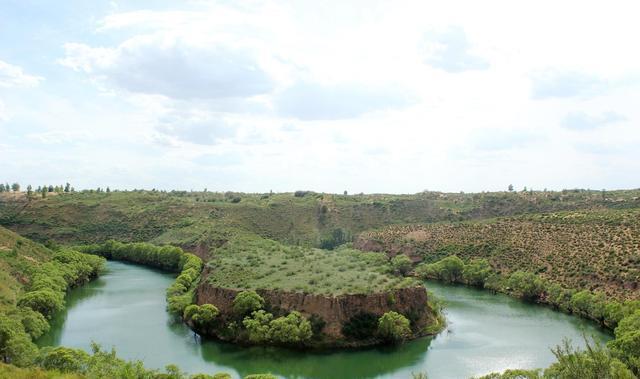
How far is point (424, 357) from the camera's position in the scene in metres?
55.0

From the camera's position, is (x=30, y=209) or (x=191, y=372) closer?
(x=191, y=372)

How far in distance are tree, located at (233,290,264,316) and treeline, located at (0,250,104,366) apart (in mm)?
20120

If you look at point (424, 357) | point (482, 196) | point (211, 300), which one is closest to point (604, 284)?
point (424, 357)

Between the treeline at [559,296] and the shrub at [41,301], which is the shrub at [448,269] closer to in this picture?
the treeline at [559,296]

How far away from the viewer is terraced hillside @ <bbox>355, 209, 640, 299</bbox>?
76.9 metres

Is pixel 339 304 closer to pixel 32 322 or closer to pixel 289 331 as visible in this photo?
pixel 289 331

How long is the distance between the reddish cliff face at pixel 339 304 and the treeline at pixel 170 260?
7416 mm

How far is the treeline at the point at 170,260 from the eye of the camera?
230 ft

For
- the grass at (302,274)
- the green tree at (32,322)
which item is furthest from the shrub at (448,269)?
the green tree at (32,322)

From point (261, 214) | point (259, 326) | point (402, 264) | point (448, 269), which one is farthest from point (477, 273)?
point (261, 214)

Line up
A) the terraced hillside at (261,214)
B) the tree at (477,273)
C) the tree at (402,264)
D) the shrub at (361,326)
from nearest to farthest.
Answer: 1. the shrub at (361,326)
2. the tree at (477,273)
3. the tree at (402,264)
4. the terraced hillside at (261,214)

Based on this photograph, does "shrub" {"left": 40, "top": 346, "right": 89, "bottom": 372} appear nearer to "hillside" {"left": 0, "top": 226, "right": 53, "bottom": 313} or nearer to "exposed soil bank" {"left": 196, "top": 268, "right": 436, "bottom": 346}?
"hillside" {"left": 0, "top": 226, "right": 53, "bottom": 313}

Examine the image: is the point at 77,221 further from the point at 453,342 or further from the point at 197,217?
the point at 453,342

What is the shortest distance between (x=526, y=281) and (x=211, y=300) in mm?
48207
